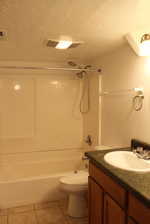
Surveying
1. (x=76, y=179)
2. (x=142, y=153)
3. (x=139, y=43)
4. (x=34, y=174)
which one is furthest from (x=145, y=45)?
(x=34, y=174)

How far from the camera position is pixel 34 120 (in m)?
3.34

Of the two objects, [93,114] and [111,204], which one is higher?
[93,114]

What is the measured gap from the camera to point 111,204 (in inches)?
56.6

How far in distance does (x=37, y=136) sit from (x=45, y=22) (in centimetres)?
218

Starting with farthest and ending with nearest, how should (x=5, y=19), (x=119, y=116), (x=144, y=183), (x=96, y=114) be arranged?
(x=96, y=114) < (x=119, y=116) < (x=5, y=19) < (x=144, y=183)

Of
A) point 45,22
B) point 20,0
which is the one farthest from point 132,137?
point 20,0

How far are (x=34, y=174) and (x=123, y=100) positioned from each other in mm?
1887

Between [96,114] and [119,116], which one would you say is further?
[96,114]

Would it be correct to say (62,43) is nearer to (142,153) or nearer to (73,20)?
(73,20)

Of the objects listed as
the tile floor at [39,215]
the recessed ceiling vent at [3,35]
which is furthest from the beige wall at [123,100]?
the recessed ceiling vent at [3,35]

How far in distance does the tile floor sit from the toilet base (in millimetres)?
55

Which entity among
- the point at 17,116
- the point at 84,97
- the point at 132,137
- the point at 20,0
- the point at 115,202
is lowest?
the point at 115,202

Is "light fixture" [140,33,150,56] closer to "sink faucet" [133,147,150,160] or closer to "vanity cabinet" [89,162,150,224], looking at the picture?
"sink faucet" [133,147,150,160]

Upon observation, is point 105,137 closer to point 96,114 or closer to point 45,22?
point 96,114
